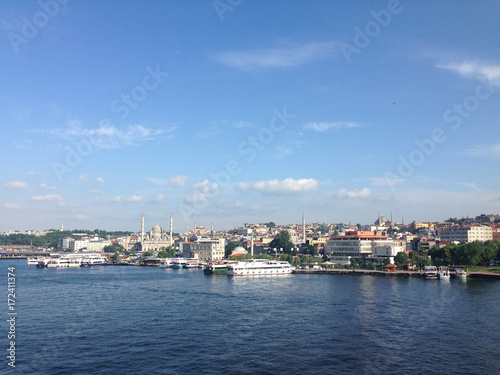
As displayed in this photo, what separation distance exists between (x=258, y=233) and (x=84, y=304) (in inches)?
4213

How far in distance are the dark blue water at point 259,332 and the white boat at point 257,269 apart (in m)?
16.6

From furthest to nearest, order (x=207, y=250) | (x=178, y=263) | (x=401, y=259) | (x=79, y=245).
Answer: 1. (x=79, y=245)
2. (x=207, y=250)
3. (x=178, y=263)
4. (x=401, y=259)

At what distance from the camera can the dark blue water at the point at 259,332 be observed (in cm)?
1530

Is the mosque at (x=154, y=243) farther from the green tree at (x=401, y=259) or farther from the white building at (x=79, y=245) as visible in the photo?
the green tree at (x=401, y=259)

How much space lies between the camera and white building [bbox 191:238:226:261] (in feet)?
255

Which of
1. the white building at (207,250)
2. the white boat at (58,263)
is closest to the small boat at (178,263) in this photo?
the white building at (207,250)

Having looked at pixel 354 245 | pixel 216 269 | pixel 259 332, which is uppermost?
pixel 354 245

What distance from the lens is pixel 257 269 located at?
50125mm

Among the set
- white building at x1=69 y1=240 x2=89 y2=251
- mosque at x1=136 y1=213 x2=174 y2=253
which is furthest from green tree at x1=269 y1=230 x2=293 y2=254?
white building at x1=69 y1=240 x2=89 y2=251

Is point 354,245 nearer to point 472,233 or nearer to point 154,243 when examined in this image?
point 472,233

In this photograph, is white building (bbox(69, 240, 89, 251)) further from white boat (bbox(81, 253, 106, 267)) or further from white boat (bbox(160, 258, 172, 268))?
white boat (bbox(160, 258, 172, 268))

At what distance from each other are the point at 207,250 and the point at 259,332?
59212mm

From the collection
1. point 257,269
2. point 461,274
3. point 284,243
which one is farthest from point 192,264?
point 461,274

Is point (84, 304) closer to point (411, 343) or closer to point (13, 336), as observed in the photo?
point (13, 336)
